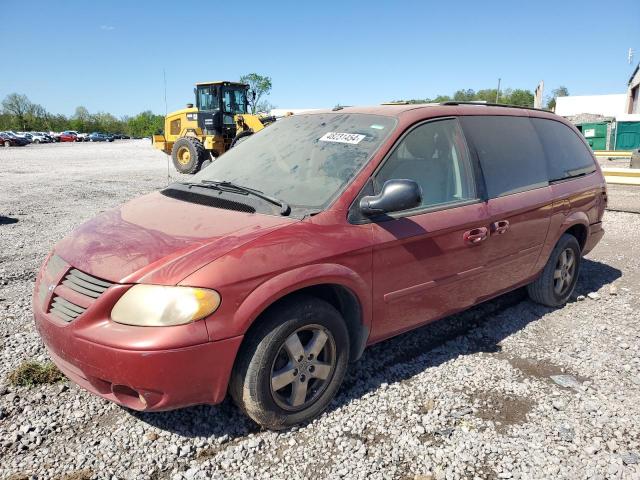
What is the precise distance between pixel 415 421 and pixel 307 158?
5.77 feet

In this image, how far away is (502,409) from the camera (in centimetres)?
296

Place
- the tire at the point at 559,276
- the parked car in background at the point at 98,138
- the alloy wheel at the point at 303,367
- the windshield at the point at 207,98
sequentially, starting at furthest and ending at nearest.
Answer: the parked car in background at the point at 98,138 → the windshield at the point at 207,98 → the tire at the point at 559,276 → the alloy wheel at the point at 303,367

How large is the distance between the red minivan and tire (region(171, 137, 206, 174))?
522 inches

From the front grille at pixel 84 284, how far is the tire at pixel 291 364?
748 millimetres

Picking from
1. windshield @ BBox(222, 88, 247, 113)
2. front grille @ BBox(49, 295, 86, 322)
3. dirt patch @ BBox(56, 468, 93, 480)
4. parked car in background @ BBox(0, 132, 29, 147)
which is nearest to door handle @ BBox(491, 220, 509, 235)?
front grille @ BBox(49, 295, 86, 322)

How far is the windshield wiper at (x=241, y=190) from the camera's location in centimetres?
281

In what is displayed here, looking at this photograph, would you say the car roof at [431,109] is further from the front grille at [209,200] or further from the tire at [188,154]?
the tire at [188,154]

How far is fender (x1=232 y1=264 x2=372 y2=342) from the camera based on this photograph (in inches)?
92.7

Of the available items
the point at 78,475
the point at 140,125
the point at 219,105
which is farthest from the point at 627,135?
the point at 140,125

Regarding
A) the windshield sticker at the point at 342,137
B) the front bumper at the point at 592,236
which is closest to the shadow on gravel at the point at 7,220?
the windshield sticker at the point at 342,137

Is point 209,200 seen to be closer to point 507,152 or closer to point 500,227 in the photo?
point 500,227

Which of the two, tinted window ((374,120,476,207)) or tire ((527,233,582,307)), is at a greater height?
tinted window ((374,120,476,207))

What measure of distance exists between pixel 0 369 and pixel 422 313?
2.86m

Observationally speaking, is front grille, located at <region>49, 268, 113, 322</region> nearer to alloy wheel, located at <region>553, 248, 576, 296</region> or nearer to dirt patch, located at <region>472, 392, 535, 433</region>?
dirt patch, located at <region>472, 392, 535, 433</region>
